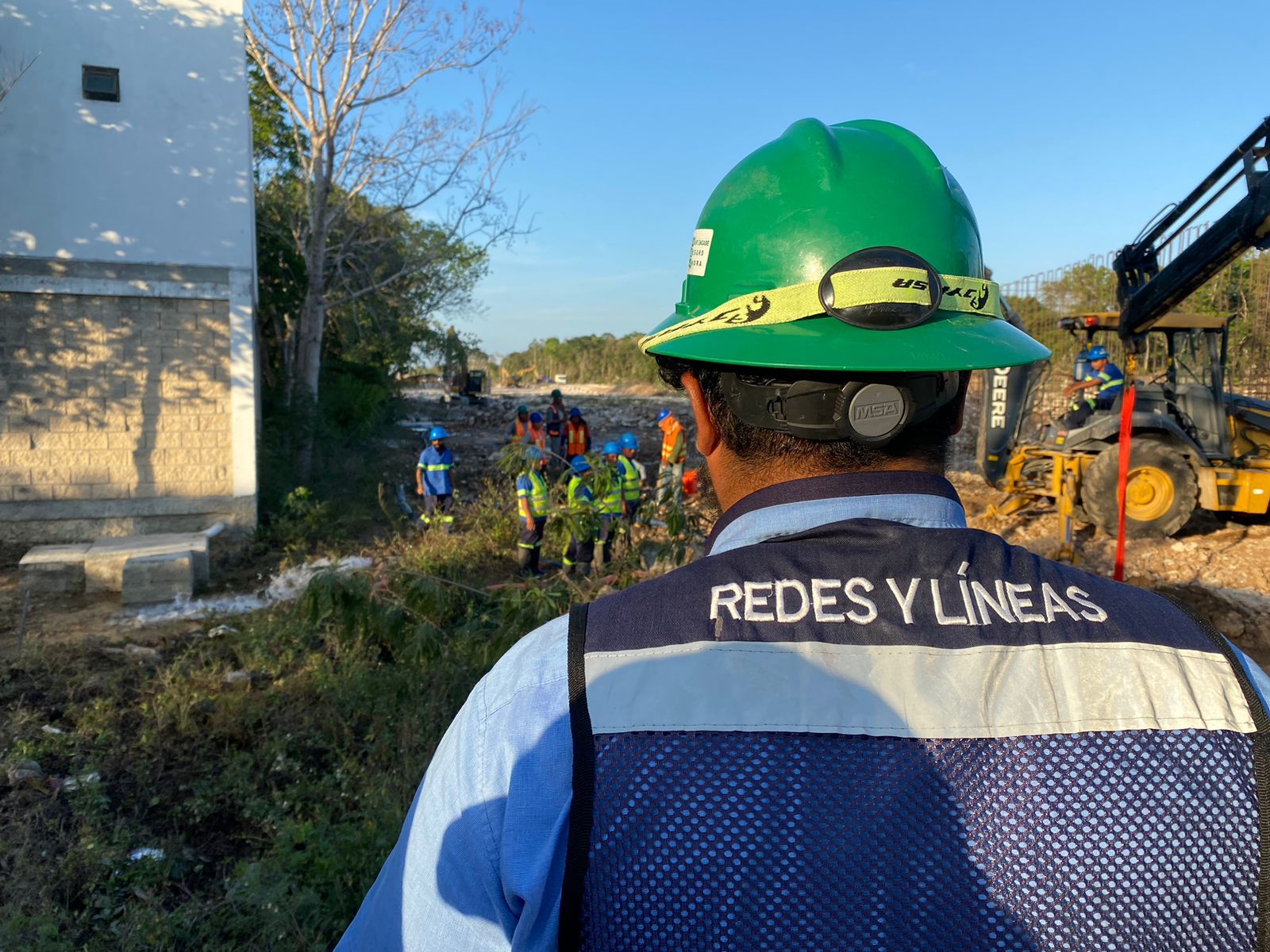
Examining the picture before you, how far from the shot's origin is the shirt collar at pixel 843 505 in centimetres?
108

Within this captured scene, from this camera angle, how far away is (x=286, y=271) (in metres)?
13.8

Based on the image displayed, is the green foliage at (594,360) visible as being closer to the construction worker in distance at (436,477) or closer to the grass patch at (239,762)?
the construction worker in distance at (436,477)

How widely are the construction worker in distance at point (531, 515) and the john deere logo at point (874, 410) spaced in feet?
22.8

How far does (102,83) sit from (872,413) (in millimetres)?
10608

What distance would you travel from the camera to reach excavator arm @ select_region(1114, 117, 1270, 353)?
22.5ft

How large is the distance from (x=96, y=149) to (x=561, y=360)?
182ft

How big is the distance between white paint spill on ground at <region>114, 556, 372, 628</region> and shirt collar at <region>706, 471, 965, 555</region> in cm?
666

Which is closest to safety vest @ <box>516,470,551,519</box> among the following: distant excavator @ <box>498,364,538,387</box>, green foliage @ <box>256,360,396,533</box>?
green foliage @ <box>256,360,396,533</box>

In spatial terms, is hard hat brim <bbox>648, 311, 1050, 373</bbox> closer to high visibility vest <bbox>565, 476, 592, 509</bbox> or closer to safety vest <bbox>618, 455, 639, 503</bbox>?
high visibility vest <bbox>565, 476, 592, 509</bbox>

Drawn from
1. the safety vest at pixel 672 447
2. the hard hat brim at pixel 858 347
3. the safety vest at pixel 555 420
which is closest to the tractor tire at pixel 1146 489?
the safety vest at pixel 672 447

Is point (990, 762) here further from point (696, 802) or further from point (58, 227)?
point (58, 227)

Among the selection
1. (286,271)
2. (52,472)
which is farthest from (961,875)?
(286,271)

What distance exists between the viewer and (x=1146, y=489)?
8.96m

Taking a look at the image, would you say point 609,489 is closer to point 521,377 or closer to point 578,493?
point 578,493
